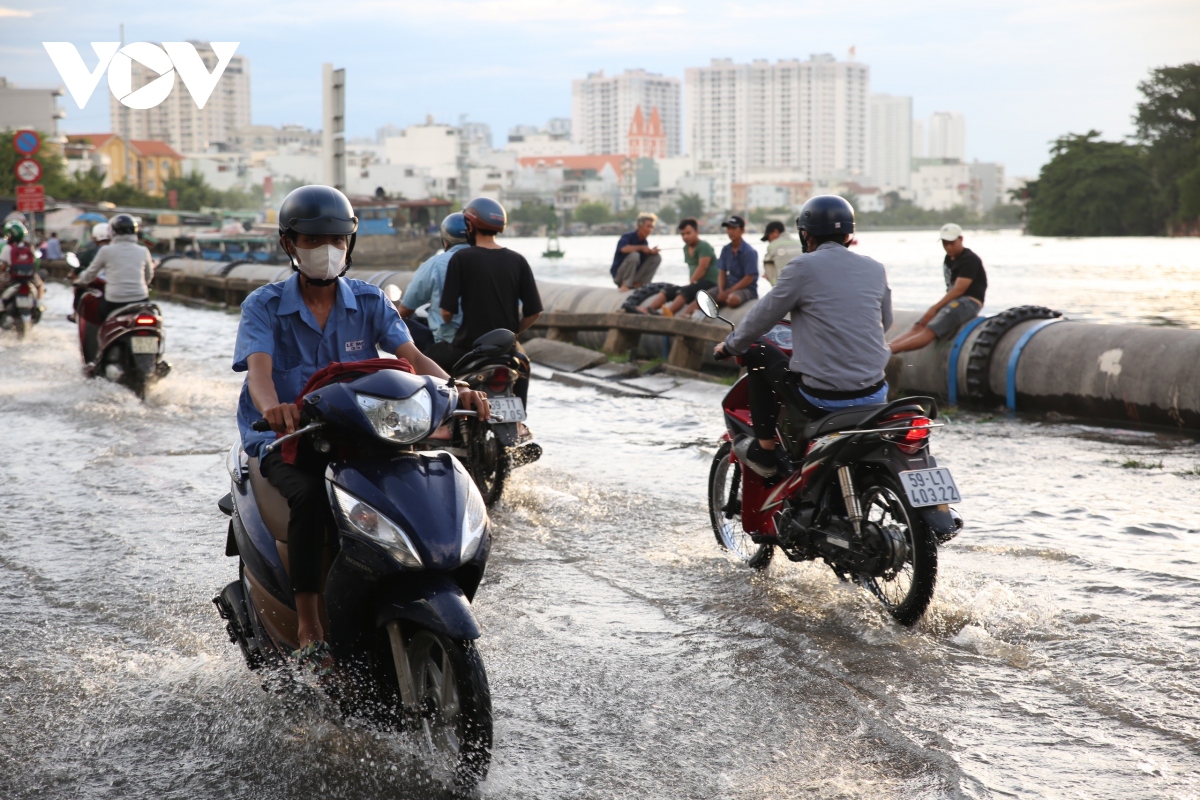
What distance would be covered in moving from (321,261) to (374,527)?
39.2 inches

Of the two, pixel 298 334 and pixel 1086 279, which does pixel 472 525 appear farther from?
pixel 1086 279

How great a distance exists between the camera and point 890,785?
3.53 meters

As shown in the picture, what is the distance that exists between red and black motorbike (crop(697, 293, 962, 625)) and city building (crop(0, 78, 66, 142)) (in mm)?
109279

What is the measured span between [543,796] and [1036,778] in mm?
1382

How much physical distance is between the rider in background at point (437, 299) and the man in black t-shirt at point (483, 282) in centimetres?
7

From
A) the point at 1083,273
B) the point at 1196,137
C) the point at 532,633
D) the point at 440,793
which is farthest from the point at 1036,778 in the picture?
the point at 1196,137

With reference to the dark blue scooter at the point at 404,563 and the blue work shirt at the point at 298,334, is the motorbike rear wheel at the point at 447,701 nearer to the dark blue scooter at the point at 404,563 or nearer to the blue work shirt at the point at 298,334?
the dark blue scooter at the point at 404,563

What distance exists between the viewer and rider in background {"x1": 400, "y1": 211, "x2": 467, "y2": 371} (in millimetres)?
7645

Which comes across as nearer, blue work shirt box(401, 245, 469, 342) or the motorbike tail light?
the motorbike tail light

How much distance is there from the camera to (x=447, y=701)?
3482 mm

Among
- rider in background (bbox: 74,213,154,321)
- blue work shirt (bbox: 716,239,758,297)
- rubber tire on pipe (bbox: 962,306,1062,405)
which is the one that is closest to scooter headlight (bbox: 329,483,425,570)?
rubber tire on pipe (bbox: 962,306,1062,405)

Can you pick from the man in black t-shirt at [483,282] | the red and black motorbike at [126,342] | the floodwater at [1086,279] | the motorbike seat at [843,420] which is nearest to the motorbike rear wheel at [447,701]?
the motorbike seat at [843,420]

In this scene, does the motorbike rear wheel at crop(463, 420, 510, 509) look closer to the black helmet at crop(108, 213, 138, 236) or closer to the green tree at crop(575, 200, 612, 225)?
the black helmet at crop(108, 213, 138, 236)

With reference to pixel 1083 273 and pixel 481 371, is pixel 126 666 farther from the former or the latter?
pixel 1083 273
